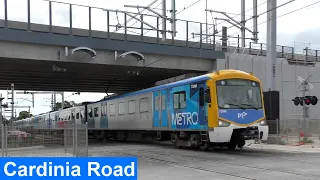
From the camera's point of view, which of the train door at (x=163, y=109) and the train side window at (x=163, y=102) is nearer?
the train door at (x=163, y=109)

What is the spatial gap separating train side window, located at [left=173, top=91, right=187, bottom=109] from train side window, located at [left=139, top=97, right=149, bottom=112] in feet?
11.8

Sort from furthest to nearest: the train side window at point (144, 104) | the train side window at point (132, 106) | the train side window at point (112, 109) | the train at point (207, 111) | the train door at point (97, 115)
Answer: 1. the train door at point (97, 115)
2. the train side window at point (112, 109)
3. the train side window at point (132, 106)
4. the train side window at point (144, 104)
5. the train at point (207, 111)

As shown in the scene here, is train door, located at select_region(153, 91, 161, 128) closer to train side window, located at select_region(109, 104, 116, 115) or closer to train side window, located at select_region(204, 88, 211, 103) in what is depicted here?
train side window, located at select_region(204, 88, 211, 103)

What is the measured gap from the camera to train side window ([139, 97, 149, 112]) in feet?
75.5

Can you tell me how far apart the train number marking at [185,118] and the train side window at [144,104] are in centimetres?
359

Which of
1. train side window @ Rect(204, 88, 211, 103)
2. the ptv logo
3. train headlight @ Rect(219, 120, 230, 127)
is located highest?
train side window @ Rect(204, 88, 211, 103)

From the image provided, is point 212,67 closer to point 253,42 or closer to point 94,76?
point 253,42

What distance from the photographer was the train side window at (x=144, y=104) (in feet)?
75.5

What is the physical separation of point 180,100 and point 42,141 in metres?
7.04

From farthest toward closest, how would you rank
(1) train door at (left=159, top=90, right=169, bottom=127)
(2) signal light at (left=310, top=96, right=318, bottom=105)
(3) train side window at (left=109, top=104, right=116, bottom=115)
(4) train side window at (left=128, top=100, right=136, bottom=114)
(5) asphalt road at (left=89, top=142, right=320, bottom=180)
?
1. (3) train side window at (left=109, top=104, right=116, bottom=115)
2. (4) train side window at (left=128, top=100, right=136, bottom=114)
3. (2) signal light at (left=310, top=96, right=318, bottom=105)
4. (1) train door at (left=159, top=90, right=169, bottom=127)
5. (5) asphalt road at (left=89, top=142, right=320, bottom=180)

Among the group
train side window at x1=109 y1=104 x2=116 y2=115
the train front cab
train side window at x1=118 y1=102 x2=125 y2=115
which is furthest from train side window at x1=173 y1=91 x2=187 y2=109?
train side window at x1=109 y1=104 x2=116 y2=115

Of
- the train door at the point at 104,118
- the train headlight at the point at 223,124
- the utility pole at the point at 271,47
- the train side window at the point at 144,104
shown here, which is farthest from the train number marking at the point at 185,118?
the train door at the point at 104,118

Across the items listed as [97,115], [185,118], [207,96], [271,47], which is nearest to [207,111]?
[207,96]

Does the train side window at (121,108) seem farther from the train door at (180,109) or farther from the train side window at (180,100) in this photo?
the train side window at (180,100)
